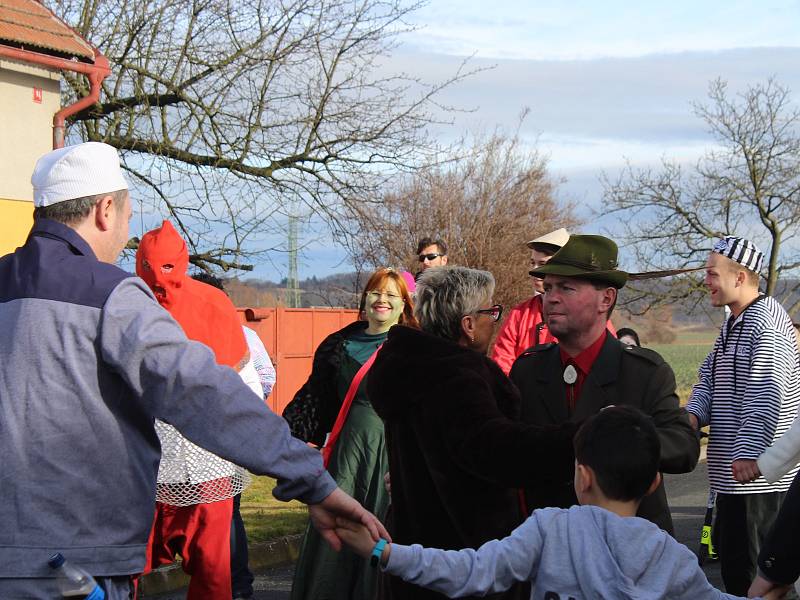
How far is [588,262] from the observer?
376cm

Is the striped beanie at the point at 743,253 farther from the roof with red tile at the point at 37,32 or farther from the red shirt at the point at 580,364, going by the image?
the roof with red tile at the point at 37,32

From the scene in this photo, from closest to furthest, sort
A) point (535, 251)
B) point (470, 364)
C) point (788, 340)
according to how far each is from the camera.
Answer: point (470, 364) < point (788, 340) < point (535, 251)

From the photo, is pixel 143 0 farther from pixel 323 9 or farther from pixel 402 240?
pixel 402 240

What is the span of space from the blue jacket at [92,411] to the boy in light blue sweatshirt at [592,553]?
453 mm

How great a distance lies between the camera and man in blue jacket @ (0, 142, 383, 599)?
8.69ft

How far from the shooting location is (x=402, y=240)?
751 inches

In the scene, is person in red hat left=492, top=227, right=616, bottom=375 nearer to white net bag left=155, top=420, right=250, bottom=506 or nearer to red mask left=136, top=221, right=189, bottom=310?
white net bag left=155, top=420, right=250, bottom=506

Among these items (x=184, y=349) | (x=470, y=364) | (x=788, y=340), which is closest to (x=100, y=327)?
(x=184, y=349)

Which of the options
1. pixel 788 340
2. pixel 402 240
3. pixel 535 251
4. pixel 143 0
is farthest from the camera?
pixel 402 240

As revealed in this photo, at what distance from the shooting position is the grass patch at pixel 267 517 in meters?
8.44

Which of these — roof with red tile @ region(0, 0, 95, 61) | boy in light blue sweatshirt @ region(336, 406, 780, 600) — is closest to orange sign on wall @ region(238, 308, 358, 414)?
roof with red tile @ region(0, 0, 95, 61)

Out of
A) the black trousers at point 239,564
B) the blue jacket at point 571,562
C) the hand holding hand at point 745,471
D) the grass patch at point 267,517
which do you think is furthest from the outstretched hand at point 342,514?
the grass patch at point 267,517

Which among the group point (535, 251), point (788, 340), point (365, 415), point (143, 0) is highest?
point (143, 0)

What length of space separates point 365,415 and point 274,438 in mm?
2980
